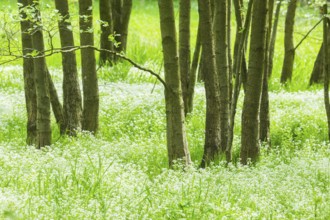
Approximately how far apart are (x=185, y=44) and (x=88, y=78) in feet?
7.00

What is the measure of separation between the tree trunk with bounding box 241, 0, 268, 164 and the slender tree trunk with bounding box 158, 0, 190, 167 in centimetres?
109

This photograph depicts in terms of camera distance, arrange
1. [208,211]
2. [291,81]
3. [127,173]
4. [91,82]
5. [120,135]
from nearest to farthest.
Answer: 1. [208,211]
2. [127,173]
3. [91,82]
4. [120,135]
5. [291,81]

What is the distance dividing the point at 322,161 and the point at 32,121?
5029mm

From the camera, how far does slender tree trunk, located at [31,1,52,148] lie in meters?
10.1

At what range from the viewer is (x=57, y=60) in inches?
726

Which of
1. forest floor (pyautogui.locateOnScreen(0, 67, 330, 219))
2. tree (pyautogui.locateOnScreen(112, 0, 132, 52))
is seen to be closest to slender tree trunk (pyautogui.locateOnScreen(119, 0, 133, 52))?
tree (pyautogui.locateOnScreen(112, 0, 132, 52))

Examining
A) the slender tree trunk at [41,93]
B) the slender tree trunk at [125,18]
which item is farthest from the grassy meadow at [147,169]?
the slender tree trunk at [125,18]

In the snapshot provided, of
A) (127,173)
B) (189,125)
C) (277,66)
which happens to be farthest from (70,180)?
(277,66)

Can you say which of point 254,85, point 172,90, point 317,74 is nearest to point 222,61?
point 254,85

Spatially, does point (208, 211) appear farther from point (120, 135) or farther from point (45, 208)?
point (120, 135)

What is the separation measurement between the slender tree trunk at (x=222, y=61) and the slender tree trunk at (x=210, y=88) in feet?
0.58

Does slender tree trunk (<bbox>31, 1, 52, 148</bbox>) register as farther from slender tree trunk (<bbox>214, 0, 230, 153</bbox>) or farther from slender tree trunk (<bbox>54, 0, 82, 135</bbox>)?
slender tree trunk (<bbox>214, 0, 230, 153</bbox>)

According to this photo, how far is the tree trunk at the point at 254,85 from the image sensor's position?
9.01 meters

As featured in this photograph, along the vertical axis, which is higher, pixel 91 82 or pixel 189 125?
pixel 91 82
